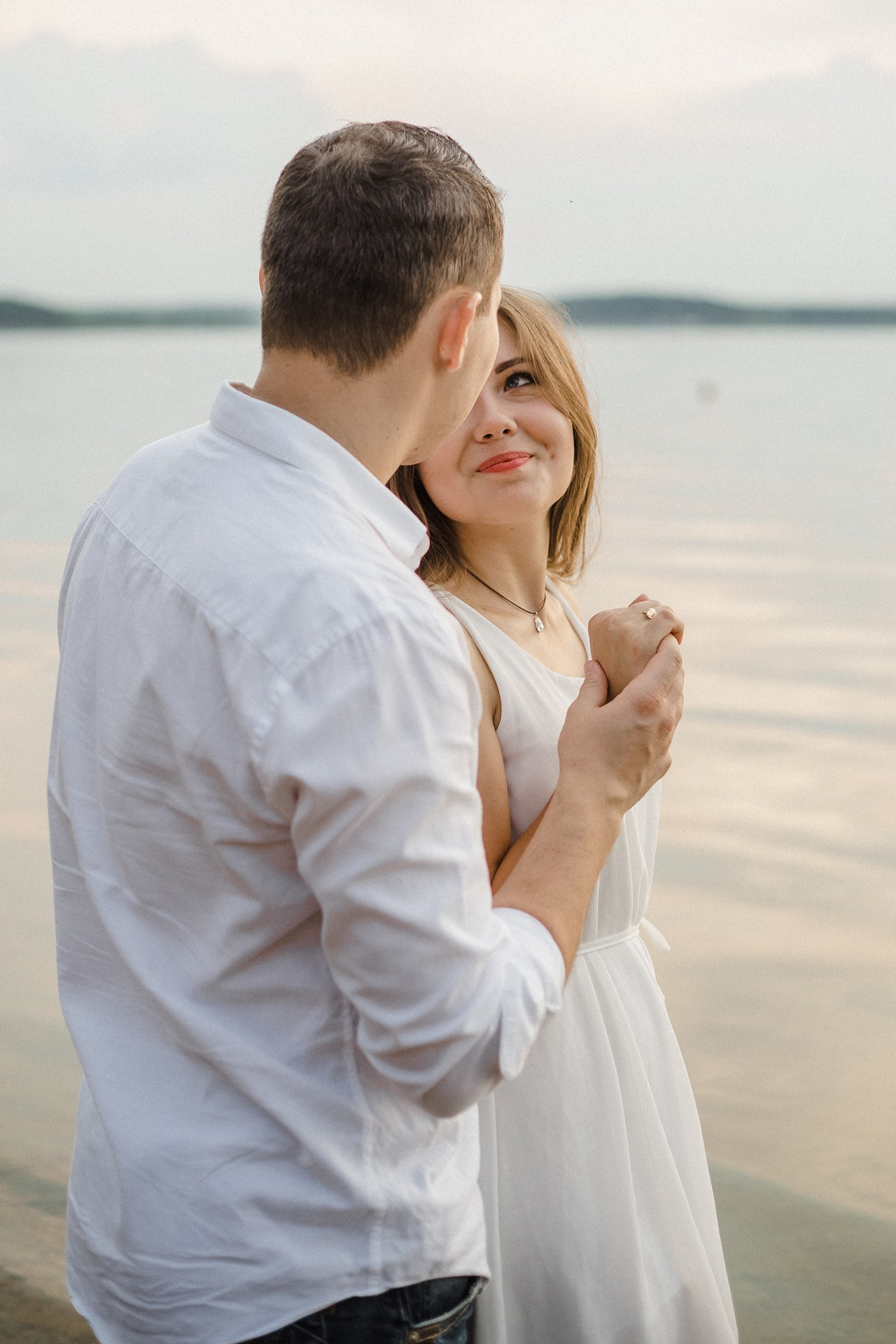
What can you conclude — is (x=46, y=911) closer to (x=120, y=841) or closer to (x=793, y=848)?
(x=793, y=848)

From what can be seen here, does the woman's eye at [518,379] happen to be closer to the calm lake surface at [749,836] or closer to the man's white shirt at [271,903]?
the calm lake surface at [749,836]

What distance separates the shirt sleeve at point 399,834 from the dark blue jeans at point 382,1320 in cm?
23

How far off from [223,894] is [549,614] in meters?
1.08

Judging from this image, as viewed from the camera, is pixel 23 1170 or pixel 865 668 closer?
pixel 23 1170

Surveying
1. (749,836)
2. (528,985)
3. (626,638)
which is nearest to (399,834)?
(528,985)

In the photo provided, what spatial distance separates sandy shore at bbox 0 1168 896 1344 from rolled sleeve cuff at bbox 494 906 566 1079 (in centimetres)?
167

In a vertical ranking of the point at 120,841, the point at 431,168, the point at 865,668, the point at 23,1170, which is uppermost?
the point at 431,168

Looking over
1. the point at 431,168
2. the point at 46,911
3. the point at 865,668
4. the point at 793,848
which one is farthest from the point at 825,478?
the point at 431,168

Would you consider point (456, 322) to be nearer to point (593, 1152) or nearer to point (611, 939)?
point (611, 939)

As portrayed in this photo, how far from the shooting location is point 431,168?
128 cm

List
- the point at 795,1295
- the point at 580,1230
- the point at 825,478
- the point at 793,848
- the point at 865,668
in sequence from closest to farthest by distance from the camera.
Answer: the point at 580,1230, the point at 795,1295, the point at 793,848, the point at 865,668, the point at 825,478

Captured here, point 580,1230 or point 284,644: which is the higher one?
point 284,644

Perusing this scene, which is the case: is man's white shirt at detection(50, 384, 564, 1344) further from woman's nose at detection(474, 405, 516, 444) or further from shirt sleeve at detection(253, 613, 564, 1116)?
woman's nose at detection(474, 405, 516, 444)

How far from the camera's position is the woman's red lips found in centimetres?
201
